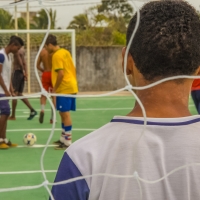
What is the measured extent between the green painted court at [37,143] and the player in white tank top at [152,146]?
3384mm

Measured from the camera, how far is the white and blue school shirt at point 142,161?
1.61 metres

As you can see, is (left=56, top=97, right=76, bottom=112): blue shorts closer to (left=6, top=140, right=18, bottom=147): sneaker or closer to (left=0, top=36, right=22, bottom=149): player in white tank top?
(left=0, top=36, right=22, bottom=149): player in white tank top

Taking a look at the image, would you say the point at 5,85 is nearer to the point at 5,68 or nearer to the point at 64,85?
the point at 5,68

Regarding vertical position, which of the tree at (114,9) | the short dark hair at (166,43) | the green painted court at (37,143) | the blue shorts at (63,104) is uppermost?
the tree at (114,9)

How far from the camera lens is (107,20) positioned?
23.6 m

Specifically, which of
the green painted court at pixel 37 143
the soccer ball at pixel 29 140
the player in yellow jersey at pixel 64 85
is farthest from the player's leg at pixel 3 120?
the player in yellow jersey at pixel 64 85

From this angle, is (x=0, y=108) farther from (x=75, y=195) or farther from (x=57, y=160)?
(x=75, y=195)

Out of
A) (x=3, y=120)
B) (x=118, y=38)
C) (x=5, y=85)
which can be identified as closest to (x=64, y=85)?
(x=5, y=85)

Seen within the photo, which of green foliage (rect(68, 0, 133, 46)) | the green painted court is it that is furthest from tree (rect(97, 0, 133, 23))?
the green painted court

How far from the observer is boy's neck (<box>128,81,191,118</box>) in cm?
165

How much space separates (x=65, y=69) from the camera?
7691mm

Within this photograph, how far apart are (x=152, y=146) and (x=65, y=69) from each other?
614 cm

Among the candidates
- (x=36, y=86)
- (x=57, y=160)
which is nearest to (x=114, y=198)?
(x=57, y=160)

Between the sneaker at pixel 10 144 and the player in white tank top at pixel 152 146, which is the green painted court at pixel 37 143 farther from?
the player in white tank top at pixel 152 146
